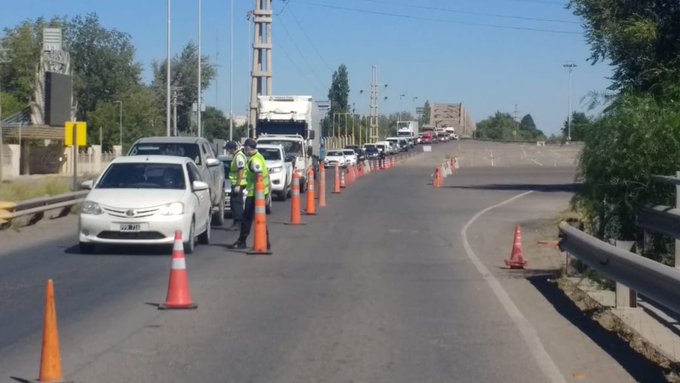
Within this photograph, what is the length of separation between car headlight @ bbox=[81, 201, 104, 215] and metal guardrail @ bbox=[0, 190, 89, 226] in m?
4.69

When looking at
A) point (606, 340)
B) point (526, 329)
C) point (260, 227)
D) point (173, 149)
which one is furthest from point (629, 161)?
point (173, 149)

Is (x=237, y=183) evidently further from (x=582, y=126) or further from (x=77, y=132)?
(x=77, y=132)

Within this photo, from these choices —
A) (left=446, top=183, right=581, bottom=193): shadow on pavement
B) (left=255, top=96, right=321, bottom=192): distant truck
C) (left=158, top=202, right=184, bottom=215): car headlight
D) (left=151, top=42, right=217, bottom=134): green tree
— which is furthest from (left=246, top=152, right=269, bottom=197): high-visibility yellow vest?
(left=151, top=42, right=217, bottom=134): green tree

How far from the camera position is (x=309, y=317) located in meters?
11.2

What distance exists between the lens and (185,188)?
1739 cm

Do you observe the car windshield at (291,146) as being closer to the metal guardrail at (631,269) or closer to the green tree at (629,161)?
the green tree at (629,161)

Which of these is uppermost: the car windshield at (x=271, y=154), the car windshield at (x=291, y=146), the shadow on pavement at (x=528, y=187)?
the car windshield at (x=291, y=146)

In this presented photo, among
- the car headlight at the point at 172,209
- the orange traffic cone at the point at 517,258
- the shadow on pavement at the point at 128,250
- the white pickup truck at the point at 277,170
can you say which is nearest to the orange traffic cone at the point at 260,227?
the car headlight at the point at 172,209

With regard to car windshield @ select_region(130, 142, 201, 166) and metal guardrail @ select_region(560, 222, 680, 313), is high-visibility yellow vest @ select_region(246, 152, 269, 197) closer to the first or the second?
car windshield @ select_region(130, 142, 201, 166)

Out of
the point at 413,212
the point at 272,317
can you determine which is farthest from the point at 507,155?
the point at 272,317

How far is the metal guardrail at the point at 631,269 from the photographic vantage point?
8195mm

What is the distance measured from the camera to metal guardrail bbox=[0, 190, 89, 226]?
69.5 ft

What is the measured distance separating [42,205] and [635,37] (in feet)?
68.3

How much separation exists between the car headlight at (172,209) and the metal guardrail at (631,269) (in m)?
6.34
